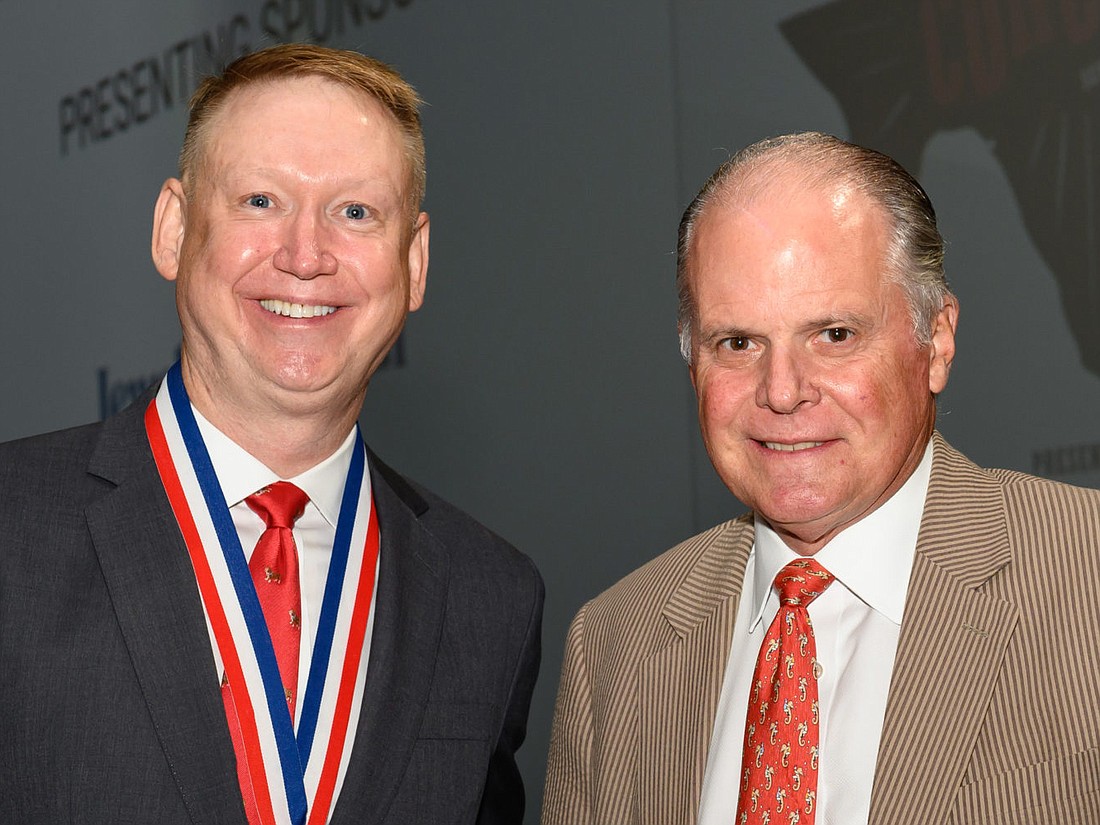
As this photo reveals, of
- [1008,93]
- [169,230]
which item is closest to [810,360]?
[169,230]

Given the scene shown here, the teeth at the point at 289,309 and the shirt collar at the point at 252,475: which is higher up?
the teeth at the point at 289,309

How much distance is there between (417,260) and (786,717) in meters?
1.11

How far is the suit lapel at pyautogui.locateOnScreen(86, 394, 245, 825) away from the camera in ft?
6.94

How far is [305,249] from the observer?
2.36m

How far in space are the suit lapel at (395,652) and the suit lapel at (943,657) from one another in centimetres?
82

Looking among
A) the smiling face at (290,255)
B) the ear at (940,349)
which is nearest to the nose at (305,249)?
the smiling face at (290,255)

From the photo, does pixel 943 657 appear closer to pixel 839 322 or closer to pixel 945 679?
pixel 945 679

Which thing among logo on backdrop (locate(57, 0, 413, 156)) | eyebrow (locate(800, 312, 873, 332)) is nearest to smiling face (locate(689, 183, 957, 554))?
eyebrow (locate(800, 312, 873, 332))

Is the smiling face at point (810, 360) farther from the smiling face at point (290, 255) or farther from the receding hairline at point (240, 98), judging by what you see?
the receding hairline at point (240, 98)

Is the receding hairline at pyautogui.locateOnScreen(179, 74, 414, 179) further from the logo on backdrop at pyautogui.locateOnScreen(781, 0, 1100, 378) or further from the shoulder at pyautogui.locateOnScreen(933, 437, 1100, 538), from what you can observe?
the logo on backdrop at pyautogui.locateOnScreen(781, 0, 1100, 378)

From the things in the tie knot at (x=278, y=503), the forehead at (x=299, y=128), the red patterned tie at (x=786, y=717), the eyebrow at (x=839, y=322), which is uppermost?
the forehead at (x=299, y=128)

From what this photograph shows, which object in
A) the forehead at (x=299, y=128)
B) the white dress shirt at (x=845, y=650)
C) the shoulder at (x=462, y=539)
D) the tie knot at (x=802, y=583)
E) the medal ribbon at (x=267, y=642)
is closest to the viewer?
the white dress shirt at (x=845, y=650)

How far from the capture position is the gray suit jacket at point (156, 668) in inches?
82.6

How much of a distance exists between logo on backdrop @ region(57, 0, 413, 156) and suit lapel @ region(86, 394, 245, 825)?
342 centimetres
